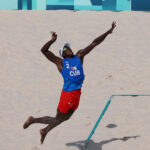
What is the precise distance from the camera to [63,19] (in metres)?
13.4

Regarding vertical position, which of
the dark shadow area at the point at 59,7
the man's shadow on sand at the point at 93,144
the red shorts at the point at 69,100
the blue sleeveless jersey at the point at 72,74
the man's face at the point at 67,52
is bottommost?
the man's shadow on sand at the point at 93,144

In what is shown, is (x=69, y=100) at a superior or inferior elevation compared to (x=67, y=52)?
inferior

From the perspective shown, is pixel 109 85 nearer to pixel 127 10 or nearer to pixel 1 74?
pixel 1 74

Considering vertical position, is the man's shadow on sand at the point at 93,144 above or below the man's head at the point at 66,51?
below

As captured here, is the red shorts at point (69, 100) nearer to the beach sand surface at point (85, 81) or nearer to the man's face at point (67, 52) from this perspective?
the man's face at point (67, 52)

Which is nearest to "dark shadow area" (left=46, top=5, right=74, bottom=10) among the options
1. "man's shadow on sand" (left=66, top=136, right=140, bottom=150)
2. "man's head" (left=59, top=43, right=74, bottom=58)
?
"man's shadow on sand" (left=66, top=136, right=140, bottom=150)

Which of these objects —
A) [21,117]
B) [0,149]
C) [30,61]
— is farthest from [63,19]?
[0,149]

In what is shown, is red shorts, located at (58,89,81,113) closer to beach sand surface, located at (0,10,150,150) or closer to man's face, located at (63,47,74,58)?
man's face, located at (63,47,74,58)

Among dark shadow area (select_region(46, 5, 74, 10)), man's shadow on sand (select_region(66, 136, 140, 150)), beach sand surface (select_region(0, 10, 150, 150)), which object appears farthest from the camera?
dark shadow area (select_region(46, 5, 74, 10))

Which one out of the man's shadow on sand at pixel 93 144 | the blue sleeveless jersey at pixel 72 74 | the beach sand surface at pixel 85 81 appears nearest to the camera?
the blue sleeveless jersey at pixel 72 74

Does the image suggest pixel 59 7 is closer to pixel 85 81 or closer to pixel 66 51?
pixel 85 81

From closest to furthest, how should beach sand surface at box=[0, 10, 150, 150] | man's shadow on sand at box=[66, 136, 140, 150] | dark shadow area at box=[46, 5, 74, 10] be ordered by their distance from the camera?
man's shadow on sand at box=[66, 136, 140, 150] < beach sand surface at box=[0, 10, 150, 150] < dark shadow area at box=[46, 5, 74, 10]

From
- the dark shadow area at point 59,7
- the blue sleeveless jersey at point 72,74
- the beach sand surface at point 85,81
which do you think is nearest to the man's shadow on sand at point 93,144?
the beach sand surface at point 85,81

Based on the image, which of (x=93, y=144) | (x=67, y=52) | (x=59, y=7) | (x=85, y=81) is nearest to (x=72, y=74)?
(x=67, y=52)
